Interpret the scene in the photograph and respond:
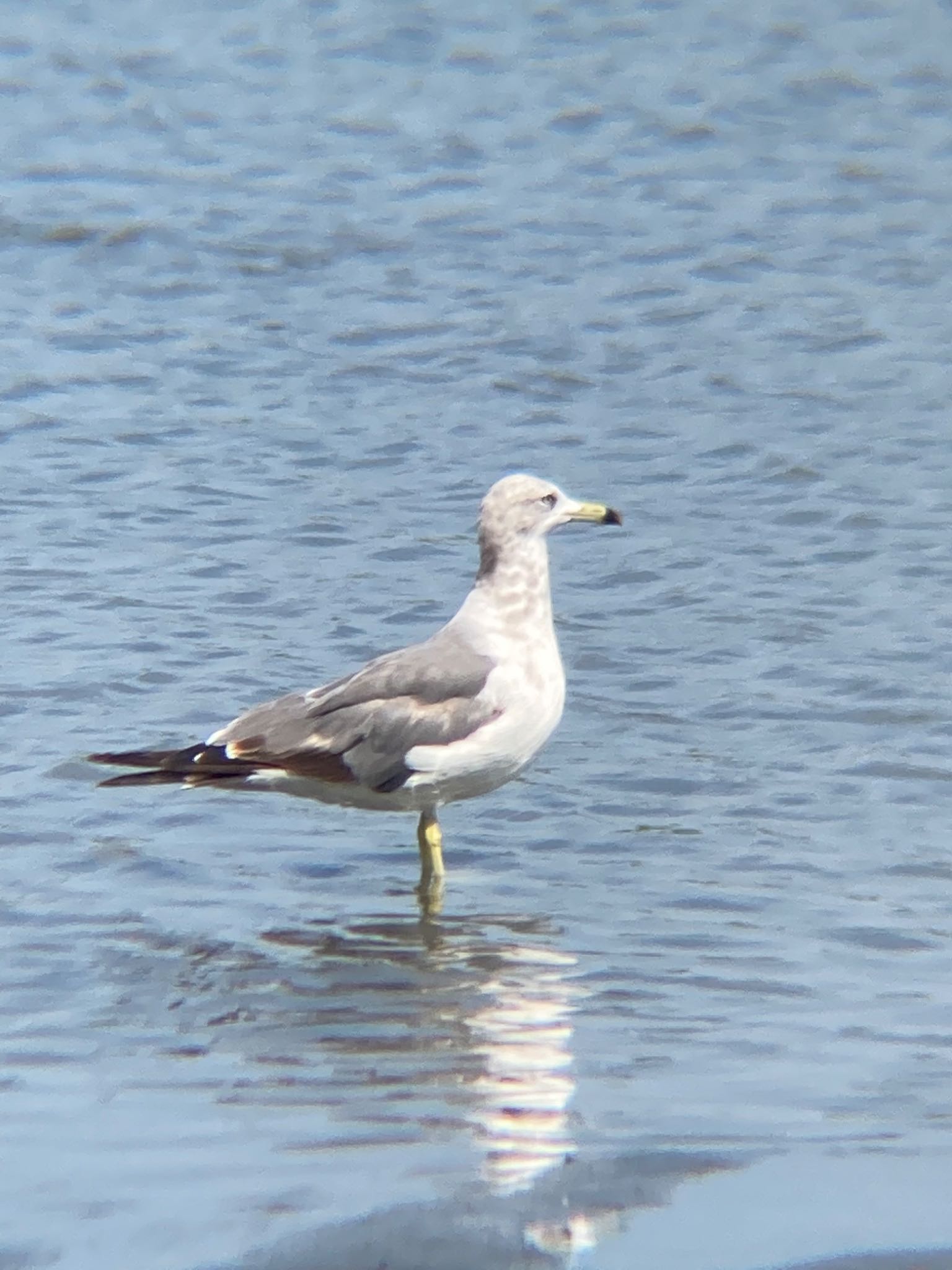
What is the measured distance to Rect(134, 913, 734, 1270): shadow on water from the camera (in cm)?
385

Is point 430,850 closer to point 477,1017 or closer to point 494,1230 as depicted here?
point 477,1017

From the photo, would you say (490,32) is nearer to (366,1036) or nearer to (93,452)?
(93,452)

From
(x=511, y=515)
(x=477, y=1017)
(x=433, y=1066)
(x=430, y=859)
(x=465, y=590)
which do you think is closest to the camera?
(x=433, y=1066)

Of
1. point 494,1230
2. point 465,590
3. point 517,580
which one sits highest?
point 517,580

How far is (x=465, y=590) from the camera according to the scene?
8.91 meters

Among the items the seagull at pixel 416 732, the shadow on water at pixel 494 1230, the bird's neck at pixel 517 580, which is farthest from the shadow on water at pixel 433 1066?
the bird's neck at pixel 517 580

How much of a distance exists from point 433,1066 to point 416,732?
5.15 ft

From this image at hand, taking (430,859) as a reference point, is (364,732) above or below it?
above

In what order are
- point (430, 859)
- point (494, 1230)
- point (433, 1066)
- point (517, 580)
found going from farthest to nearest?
point (517, 580)
point (430, 859)
point (433, 1066)
point (494, 1230)

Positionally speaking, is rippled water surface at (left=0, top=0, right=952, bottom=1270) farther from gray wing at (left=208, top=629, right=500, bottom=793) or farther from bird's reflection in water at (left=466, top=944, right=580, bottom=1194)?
gray wing at (left=208, top=629, right=500, bottom=793)

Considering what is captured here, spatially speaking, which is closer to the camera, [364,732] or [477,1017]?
[477,1017]

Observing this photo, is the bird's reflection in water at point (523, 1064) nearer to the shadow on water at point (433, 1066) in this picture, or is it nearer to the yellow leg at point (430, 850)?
the shadow on water at point (433, 1066)

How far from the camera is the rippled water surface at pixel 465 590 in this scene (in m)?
4.36

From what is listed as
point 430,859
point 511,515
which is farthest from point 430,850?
point 511,515
